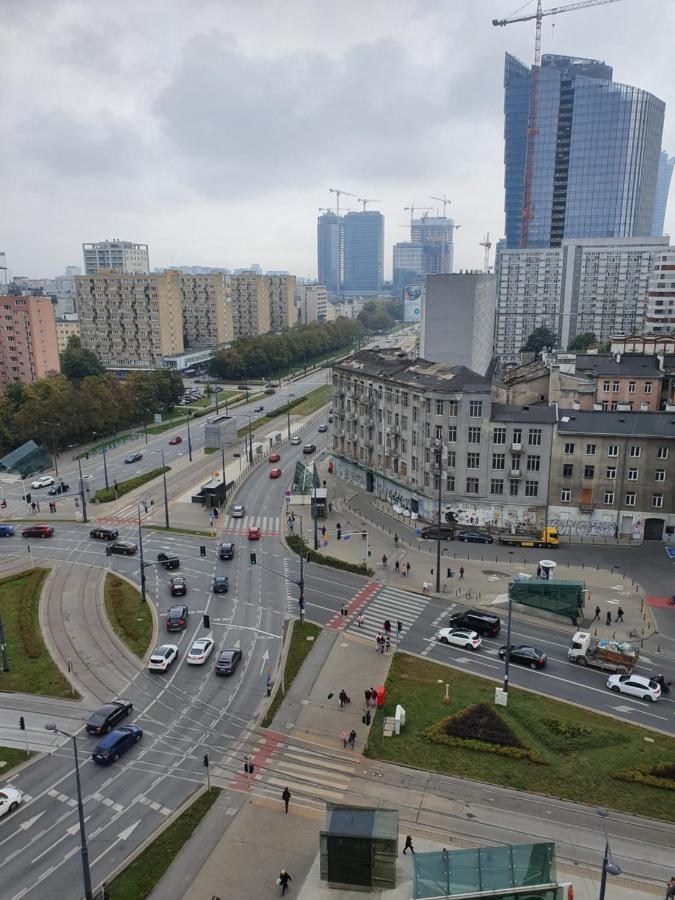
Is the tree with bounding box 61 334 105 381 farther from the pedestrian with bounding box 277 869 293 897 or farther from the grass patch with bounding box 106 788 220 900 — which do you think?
the pedestrian with bounding box 277 869 293 897

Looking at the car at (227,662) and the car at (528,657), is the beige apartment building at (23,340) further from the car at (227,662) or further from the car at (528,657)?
the car at (528,657)

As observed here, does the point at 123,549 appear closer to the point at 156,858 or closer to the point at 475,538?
the point at 475,538

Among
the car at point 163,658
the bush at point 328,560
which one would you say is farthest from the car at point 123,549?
the car at point 163,658

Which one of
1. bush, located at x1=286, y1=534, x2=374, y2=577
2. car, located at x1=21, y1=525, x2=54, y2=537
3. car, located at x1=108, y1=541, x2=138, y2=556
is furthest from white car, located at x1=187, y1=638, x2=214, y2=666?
car, located at x1=21, y1=525, x2=54, y2=537

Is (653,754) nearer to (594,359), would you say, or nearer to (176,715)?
(176,715)

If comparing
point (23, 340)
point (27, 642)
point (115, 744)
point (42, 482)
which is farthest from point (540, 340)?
point (115, 744)
